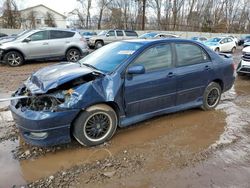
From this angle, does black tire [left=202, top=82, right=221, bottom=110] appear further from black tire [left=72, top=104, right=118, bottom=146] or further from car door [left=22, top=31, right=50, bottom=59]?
car door [left=22, top=31, right=50, bottom=59]

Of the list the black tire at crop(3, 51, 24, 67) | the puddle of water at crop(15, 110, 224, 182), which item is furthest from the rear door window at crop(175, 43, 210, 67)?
the black tire at crop(3, 51, 24, 67)

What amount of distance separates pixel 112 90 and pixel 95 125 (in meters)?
0.59

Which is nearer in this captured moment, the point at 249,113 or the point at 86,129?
the point at 86,129

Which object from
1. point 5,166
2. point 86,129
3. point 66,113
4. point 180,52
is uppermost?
point 180,52

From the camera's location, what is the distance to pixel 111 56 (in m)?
4.69

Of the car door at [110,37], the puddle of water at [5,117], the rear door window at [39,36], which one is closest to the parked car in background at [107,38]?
the car door at [110,37]

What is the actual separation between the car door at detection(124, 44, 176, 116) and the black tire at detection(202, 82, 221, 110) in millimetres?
1035

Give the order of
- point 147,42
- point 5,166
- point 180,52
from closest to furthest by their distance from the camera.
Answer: point 5,166 → point 147,42 → point 180,52

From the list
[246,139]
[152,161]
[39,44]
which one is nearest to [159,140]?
[152,161]

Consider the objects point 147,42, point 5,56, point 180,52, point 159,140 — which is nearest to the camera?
point 159,140

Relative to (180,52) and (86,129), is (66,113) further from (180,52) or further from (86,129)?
(180,52)

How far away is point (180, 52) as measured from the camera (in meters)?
5.02

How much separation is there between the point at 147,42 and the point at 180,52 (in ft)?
2.39

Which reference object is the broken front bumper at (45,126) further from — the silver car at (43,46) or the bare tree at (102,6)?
the bare tree at (102,6)
